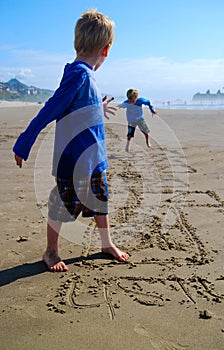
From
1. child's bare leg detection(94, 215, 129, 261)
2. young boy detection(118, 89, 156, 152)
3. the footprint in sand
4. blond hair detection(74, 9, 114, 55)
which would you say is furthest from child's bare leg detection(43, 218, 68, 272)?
young boy detection(118, 89, 156, 152)

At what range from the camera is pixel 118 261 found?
11.1ft

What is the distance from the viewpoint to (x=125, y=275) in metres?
3.10

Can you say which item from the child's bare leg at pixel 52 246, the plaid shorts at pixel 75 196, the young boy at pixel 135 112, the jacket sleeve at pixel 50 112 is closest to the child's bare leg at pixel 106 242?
the plaid shorts at pixel 75 196

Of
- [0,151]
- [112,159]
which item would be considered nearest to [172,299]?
[112,159]

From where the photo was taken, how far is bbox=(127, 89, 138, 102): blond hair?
10.0m

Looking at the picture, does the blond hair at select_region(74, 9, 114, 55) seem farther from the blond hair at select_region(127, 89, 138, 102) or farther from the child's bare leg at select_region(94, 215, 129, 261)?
the blond hair at select_region(127, 89, 138, 102)

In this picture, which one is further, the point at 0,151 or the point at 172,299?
the point at 0,151

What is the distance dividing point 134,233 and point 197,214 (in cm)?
91

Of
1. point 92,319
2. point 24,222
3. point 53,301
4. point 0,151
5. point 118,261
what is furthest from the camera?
point 0,151

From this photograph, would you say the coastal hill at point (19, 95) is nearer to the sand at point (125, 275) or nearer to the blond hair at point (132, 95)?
the blond hair at point (132, 95)

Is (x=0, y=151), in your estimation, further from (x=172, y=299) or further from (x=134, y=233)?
(x=172, y=299)

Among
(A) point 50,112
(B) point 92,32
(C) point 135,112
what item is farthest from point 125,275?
(C) point 135,112

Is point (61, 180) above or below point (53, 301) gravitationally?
above

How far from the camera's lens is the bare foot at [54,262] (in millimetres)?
3164
